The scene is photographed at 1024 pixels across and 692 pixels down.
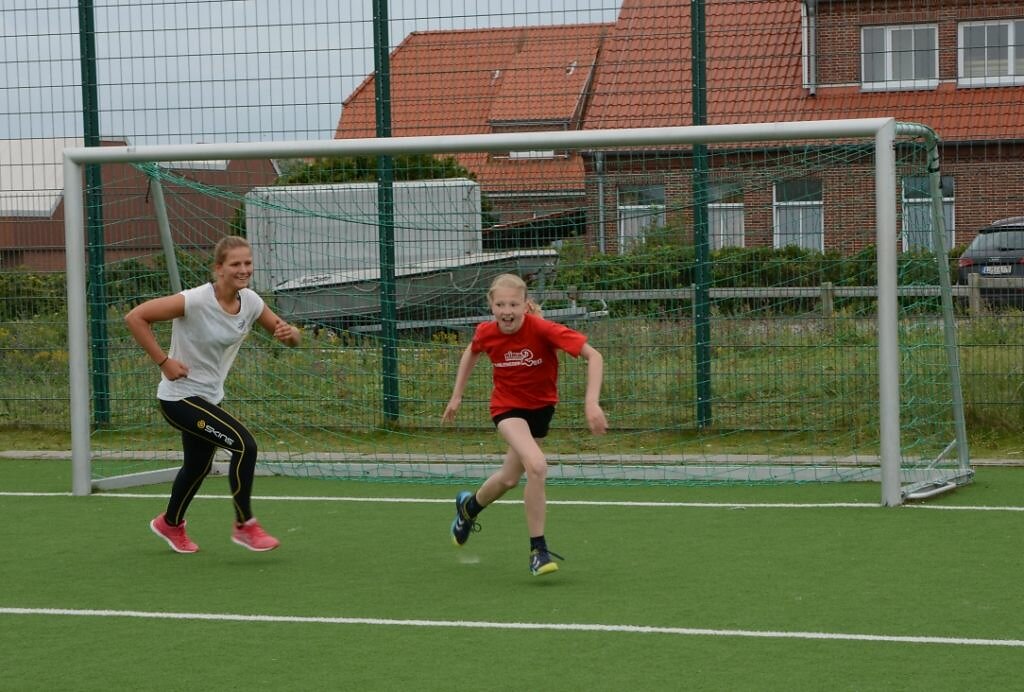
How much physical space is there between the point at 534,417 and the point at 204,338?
6.03 ft

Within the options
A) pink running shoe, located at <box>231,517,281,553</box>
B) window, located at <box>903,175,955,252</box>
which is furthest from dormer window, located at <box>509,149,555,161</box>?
pink running shoe, located at <box>231,517,281,553</box>

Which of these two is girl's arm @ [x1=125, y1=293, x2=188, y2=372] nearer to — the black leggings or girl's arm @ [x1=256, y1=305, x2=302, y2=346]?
the black leggings

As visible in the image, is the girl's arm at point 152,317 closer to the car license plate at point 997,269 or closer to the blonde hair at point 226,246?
the blonde hair at point 226,246

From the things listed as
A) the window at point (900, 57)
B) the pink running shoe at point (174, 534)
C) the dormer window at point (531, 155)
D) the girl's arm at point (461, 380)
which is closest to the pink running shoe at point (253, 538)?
the pink running shoe at point (174, 534)

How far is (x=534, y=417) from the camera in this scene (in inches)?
290

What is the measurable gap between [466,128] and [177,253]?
2.52 m

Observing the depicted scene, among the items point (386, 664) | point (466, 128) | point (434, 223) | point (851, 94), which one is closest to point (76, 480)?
point (434, 223)

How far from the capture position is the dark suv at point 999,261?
11242 millimetres

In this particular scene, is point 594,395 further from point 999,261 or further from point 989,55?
point 989,55

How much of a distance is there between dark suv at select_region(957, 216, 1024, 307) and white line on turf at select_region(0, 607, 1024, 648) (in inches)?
229

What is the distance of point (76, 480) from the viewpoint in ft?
33.2

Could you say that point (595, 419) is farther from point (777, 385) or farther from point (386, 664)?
point (777, 385)

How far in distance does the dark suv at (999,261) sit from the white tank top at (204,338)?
5.84 m

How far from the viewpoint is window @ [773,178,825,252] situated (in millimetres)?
11031
